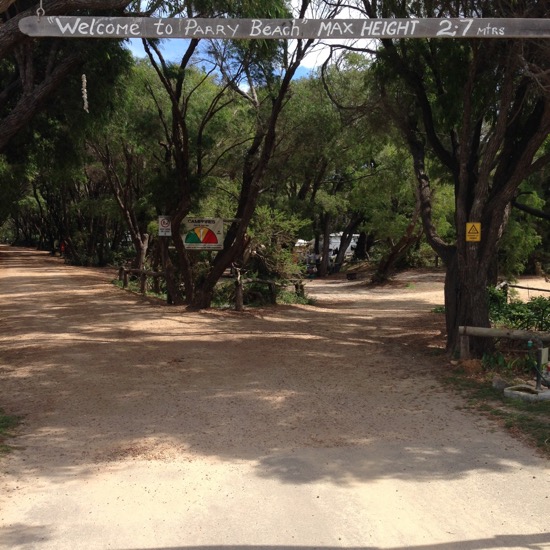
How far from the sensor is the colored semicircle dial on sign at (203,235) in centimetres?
1659

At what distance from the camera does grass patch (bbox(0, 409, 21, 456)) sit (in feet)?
18.9

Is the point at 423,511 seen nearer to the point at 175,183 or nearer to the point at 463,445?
the point at 463,445

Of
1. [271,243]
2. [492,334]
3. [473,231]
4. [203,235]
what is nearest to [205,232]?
[203,235]

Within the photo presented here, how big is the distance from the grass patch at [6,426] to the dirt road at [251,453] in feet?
0.41

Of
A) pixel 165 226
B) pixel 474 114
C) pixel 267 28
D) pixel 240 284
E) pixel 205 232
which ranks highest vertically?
pixel 474 114

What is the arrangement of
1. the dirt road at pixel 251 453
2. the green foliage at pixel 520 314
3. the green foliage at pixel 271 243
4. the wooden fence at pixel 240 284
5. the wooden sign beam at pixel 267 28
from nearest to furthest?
the dirt road at pixel 251 453, the wooden sign beam at pixel 267 28, the green foliage at pixel 520 314, the wooden fence at pixel 240 284, the green foliage at pixel 271 243

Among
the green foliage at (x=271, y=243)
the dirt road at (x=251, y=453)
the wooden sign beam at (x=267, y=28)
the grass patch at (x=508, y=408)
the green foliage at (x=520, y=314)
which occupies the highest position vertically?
the wooden sign beam at (x=267, y=28)

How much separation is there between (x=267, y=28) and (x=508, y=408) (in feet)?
16.4

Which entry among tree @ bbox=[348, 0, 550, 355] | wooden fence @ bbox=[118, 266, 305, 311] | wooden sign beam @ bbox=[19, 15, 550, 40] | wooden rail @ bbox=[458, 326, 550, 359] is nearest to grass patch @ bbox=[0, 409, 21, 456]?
wooden sign beam @ bbox=[19, 15, 550, 40]

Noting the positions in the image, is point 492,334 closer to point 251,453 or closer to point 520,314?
point 520,314

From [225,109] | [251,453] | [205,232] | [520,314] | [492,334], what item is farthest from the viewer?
[225,109]

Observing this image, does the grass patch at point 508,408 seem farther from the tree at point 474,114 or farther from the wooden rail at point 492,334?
the tree at point 474,114

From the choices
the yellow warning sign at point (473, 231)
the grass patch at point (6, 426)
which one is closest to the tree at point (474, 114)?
the yellow warning sign at point (473, 231)

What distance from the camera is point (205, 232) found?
54.5 feet
